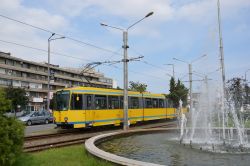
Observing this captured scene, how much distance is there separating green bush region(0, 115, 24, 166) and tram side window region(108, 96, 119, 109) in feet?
55.7

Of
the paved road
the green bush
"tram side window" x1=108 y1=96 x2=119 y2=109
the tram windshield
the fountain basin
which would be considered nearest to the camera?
the green bush

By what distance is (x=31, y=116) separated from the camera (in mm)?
35906

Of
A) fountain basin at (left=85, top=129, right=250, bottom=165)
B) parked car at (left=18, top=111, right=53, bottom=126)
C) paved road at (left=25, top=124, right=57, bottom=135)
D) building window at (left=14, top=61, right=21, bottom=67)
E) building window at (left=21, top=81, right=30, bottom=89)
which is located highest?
building window at (left=14, top=61, right=21, bottom=67)

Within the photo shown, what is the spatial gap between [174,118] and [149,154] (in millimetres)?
29914

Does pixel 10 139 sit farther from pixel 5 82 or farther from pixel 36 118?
pixel 5 82

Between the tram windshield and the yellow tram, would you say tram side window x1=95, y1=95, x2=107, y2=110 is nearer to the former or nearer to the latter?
the yellow tram

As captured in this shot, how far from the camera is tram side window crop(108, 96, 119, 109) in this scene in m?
25.7

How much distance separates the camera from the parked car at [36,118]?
116 ft

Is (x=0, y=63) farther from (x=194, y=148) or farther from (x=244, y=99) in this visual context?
(x=194, y=148)

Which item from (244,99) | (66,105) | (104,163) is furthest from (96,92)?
(244,99)

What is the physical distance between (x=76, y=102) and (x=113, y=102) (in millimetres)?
4247

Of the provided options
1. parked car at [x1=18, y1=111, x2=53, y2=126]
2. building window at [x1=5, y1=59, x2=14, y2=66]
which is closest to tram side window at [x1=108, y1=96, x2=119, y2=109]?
parked car at [x1=18, y1=111, x2=53, y2=126]

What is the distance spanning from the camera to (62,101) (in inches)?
904

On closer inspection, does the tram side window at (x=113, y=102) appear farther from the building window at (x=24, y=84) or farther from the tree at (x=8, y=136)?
the building window at (x=24, y=84)
